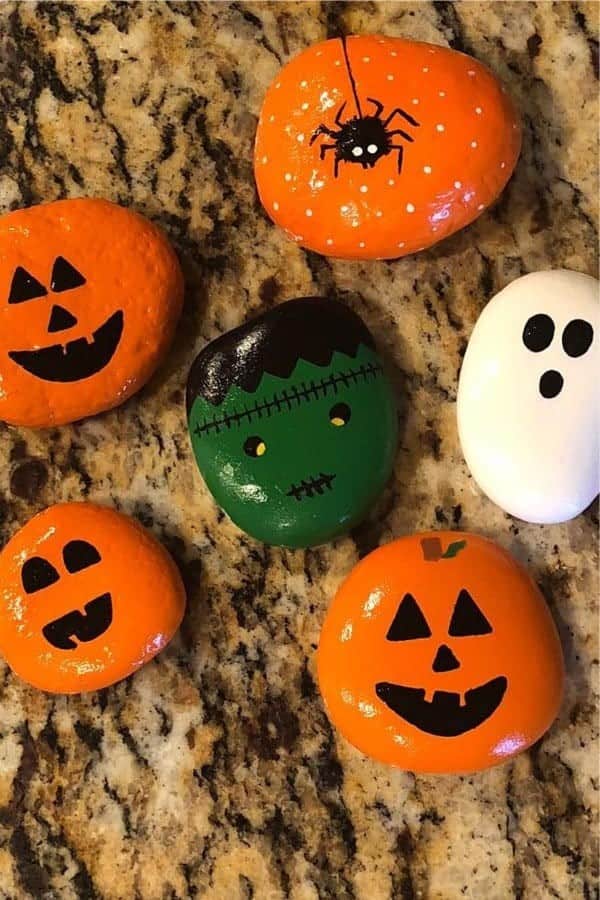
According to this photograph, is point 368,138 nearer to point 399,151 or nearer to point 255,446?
point 399,151

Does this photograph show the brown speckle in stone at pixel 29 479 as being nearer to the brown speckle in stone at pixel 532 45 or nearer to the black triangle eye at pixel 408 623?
the black triangle eye at pixel 408 623

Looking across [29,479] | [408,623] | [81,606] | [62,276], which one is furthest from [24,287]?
[408,623]

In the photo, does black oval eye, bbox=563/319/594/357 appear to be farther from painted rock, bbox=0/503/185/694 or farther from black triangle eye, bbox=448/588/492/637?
painted rock, bbox=0/503/185/694

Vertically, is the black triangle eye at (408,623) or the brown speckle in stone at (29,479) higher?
the brown speckle in stone at (29,479)

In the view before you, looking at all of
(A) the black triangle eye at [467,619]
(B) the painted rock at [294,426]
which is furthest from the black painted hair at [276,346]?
(A) the black triangle eye at [467,619]

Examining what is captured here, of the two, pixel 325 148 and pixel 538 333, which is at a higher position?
pixel 325 148

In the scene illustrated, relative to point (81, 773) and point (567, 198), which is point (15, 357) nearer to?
point (81, 773)
